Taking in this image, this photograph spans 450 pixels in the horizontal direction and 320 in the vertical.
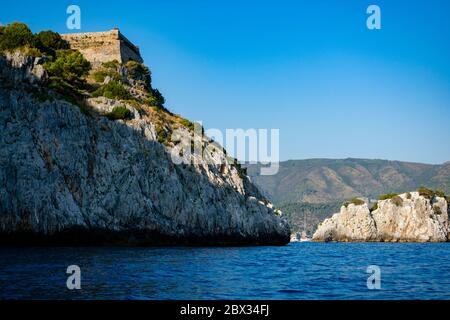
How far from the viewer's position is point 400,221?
13900 cm

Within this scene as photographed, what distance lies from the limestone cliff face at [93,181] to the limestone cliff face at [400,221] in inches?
2888

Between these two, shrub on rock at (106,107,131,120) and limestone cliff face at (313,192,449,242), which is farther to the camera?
limestone cliff face at (313,192,449,242)

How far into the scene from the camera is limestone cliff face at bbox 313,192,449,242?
133 m

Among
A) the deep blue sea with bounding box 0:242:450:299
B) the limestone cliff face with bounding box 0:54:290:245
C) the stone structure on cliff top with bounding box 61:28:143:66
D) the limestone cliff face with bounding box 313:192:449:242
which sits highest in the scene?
the stone structure on cliff top with bounding box 61:28:143:66

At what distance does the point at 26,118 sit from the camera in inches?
2405

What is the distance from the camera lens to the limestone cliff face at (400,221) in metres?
133

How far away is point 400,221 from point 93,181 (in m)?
102

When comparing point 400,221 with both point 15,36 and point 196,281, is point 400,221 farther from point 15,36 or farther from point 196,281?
point 196,281

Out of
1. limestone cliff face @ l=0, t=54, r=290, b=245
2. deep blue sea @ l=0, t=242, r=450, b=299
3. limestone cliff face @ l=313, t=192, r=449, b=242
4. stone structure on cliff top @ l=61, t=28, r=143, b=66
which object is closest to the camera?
deep blue sea @ l=0, t=242, r=450, b=299

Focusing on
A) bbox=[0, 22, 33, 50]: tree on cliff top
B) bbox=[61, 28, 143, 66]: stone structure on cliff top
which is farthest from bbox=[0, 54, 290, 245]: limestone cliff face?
bbox=[61, 28, 143, 66]: stone structure on cliff top

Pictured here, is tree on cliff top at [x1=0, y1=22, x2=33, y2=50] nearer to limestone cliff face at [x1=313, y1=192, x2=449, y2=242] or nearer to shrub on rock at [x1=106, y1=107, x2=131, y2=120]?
shrub on rock at [x1=106, y1=107, x2=131, y2=120]

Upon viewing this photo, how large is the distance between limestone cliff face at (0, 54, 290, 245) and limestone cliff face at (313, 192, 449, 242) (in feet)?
241

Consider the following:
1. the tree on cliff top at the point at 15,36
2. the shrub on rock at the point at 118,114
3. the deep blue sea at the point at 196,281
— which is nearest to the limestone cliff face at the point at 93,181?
the shrub on rock at the point at 118,114
